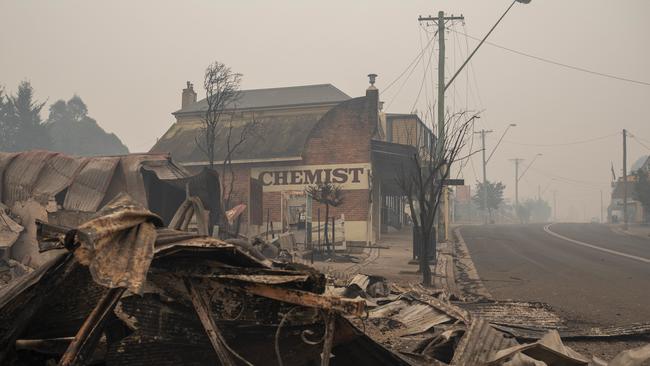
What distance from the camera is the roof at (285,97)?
2975 centimetres

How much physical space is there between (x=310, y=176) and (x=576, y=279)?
13527 mm

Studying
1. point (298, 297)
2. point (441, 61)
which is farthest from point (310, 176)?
point (298, 297)

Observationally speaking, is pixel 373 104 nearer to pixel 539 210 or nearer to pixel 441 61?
pixel 441 61

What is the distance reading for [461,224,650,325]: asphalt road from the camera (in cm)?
849

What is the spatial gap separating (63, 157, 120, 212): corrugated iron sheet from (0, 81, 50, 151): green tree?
40.2m

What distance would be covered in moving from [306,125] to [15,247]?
17043 mm

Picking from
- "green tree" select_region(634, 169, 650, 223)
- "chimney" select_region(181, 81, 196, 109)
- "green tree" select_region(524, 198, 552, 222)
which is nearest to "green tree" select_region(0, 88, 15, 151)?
"chimney" select_region(181, 81, 196, 109)

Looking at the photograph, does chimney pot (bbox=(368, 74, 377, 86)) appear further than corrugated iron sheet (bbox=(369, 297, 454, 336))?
Yes

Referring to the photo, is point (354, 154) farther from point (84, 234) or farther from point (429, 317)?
point (84, 234)

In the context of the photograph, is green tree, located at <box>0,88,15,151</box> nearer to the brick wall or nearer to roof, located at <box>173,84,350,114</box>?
roof, located at <box>173,84,350,114</box>

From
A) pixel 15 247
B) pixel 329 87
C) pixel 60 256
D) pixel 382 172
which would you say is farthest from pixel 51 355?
pixel 329 87

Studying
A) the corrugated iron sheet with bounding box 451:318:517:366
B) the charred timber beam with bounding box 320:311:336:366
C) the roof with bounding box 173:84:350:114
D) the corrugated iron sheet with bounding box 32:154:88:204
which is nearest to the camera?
the charred timber beam with bounding box 320:311:336:366

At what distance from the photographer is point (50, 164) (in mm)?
12953

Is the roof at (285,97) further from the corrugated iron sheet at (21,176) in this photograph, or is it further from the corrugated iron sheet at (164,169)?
the corrugated iron sheet at (21,176)
